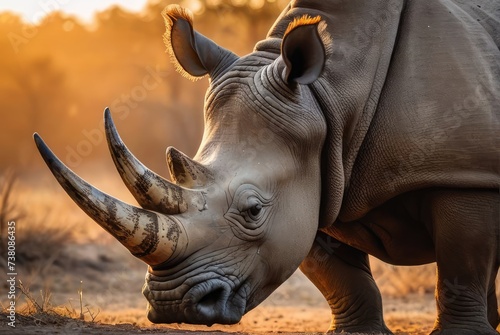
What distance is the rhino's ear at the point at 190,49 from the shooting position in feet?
22.9

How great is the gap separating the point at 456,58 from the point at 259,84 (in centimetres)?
132

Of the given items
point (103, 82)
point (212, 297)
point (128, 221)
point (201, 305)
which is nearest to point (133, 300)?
point (212, 297)

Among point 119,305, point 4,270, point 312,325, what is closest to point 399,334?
point 312,325

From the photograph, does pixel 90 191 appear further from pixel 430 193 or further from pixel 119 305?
pixel 119 305

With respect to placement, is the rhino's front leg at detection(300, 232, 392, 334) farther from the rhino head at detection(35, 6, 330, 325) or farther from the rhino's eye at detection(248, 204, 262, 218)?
the rhino's eye at detection(248, 204, 262, 218)

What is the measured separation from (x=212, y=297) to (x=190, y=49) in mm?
1993

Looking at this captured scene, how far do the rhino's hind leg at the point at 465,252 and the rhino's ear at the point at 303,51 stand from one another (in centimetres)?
112

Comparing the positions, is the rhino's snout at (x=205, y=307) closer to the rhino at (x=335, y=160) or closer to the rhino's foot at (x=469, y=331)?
the rhino at (x=335, y=160)

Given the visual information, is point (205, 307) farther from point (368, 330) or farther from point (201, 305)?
point (368, 330)

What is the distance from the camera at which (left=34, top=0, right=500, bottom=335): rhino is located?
5.89 metres

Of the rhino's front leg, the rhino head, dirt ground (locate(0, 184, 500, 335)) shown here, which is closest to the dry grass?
dirt ground (locate(0, 184, 500, 335))

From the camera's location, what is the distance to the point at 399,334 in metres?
8.40

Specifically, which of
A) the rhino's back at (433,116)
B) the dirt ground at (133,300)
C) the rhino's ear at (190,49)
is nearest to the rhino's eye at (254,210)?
the rhino's back at (433,116)

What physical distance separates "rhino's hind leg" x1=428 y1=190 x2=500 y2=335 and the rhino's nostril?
159cm
